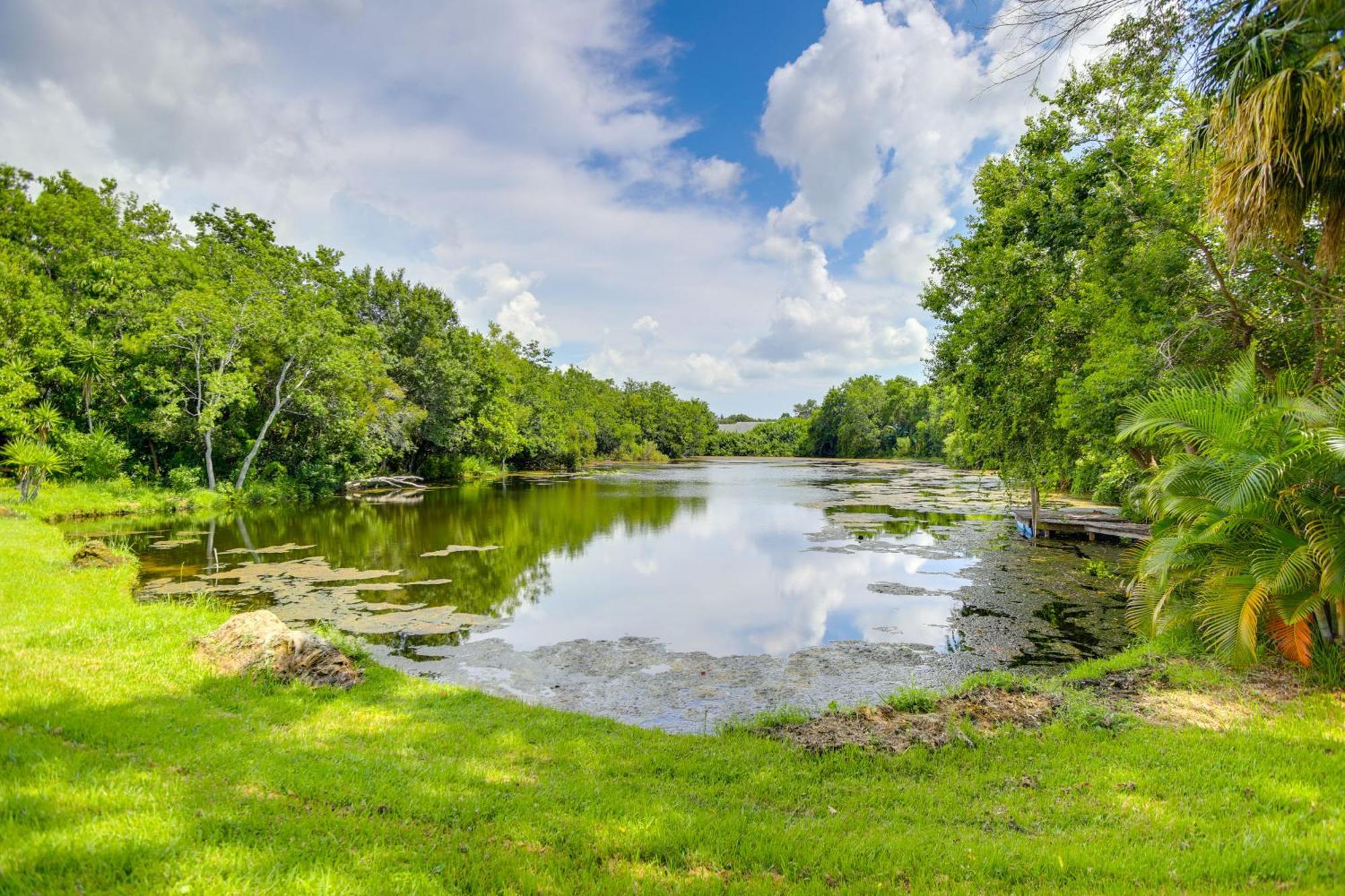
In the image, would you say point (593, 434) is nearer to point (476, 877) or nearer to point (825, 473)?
point (825, 473)

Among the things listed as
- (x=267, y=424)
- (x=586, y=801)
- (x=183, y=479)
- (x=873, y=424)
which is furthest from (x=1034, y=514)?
(x=873, y=424)

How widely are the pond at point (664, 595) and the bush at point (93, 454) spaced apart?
491 cm

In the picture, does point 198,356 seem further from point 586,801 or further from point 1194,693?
point 1194,693

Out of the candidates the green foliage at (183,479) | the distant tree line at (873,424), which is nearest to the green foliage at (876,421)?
the distant tree line at (873,424)

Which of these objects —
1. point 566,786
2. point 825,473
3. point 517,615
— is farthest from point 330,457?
point 825,473

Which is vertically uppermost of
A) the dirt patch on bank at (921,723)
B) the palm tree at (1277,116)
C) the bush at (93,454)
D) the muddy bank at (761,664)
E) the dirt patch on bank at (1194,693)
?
the palm tree at (1277,116)

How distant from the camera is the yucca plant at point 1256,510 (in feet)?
20.3

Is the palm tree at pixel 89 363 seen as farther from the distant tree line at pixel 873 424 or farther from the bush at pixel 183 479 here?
the distant tree line at pixel 873 424

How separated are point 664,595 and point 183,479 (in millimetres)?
24389

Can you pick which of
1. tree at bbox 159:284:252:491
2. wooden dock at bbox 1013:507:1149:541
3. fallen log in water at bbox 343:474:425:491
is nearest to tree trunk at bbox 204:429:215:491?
tree at bbox 159:284:252:491

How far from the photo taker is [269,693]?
22.2ft

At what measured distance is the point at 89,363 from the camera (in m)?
24.5

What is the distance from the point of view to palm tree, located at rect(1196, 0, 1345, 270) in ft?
14.8

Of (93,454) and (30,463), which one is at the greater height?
(93,454)
